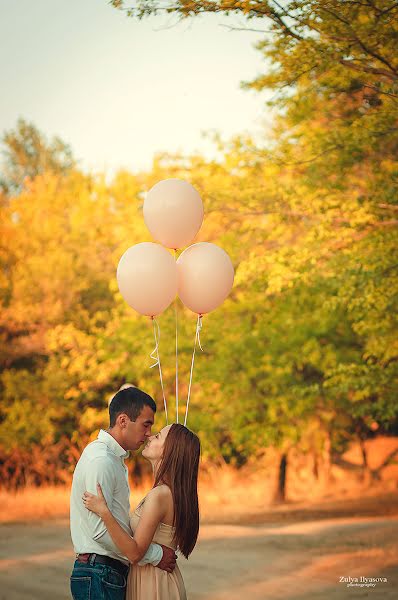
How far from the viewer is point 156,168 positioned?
19516 mm

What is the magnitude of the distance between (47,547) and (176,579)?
961 centimetres

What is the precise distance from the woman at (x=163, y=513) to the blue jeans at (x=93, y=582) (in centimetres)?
14

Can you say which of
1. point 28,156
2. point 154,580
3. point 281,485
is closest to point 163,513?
point 154,580

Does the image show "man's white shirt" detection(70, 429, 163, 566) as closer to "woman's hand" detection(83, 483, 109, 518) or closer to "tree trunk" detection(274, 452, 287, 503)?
"woman's hand" detection(83, 483, 109, 518)

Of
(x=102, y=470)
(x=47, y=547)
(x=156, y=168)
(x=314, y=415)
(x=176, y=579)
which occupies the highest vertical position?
(x=156, y=168)

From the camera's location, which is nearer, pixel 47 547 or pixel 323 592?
pixel 323 592

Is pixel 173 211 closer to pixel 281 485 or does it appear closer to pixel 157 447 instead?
pixel 157 447

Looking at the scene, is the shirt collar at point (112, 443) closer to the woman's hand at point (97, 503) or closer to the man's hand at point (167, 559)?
the woman's hand at point (97, 503)

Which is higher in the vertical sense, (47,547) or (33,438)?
(33,438)

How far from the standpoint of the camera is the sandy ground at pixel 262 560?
29.5 feet

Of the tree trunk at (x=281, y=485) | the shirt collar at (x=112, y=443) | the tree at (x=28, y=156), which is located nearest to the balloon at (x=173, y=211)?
the shirt collar at (x=112, y=443)

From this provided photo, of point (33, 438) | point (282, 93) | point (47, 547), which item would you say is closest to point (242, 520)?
point (47, 547)

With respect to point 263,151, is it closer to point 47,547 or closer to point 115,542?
point 47,547

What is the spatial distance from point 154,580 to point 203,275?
2309mm
